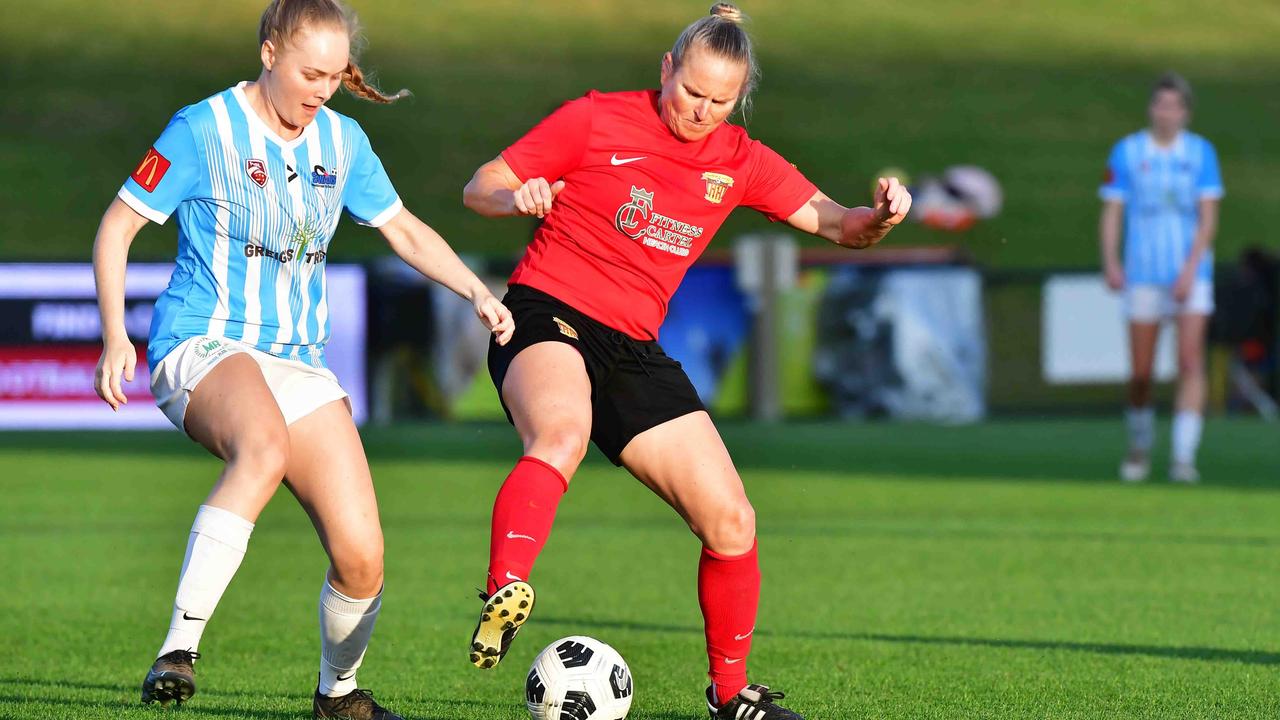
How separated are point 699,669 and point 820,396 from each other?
40.2 ft

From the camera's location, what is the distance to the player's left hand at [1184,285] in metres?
12.5

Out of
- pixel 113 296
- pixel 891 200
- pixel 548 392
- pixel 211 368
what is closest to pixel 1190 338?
pixel 891 200

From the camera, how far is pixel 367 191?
→ 5.44 m

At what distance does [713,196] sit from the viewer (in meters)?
5.54

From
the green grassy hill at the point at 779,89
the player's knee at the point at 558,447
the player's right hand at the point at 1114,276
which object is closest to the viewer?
the player's knee at the point at 558,447

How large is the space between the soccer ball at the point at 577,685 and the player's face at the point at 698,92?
4.67 ft

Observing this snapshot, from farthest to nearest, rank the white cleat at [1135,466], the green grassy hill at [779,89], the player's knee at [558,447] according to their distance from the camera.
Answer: the green grassy hill at [779,89] < the white cleat at [1135,466] < the player's knee at [558,447]

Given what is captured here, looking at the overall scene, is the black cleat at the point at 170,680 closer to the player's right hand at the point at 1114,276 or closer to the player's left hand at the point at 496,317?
the player's left hand at the point at 496,317

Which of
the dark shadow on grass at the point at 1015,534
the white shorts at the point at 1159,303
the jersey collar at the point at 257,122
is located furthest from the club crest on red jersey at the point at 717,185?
the white shorts at the point at 1159,303

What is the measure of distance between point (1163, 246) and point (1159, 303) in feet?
1.20

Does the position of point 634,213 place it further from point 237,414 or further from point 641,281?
point 237,414

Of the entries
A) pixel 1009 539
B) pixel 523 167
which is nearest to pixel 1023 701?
pixel 523 167

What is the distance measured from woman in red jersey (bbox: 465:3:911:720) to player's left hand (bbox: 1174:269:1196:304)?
731 centimetres

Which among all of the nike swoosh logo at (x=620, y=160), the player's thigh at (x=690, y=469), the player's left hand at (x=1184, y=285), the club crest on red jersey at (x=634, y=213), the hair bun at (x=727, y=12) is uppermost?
the hair bun at (x=727, y=12)
